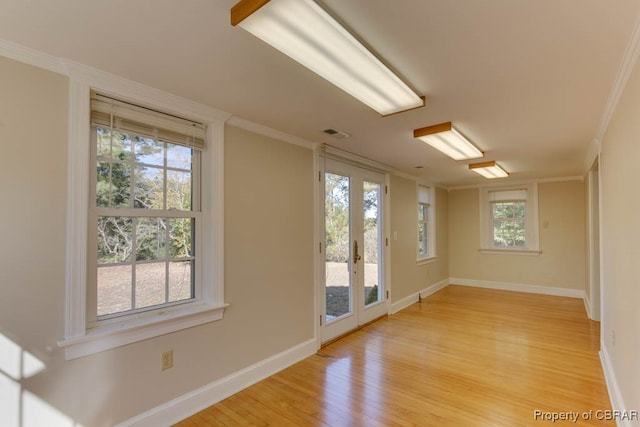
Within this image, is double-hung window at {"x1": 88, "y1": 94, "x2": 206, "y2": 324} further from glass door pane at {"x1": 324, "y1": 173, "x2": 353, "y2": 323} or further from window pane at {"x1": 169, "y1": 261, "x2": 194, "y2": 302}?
glass door pane at {"x1": 324, "y1": 173, "x2": 353, "y2": 323}

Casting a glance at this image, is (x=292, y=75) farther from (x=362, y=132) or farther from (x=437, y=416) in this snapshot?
(x=437, y=416)

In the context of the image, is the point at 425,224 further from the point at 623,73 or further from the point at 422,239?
the point at 623,73

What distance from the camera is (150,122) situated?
7.14 ft

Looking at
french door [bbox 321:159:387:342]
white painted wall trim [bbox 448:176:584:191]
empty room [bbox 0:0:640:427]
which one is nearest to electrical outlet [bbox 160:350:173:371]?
empty room [bbox 0:0:640:427]

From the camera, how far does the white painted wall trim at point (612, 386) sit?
2.04m

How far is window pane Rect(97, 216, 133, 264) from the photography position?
200 centimetres

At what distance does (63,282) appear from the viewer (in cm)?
178

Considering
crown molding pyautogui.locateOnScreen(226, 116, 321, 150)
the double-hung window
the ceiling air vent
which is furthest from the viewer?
the ceiling air vent

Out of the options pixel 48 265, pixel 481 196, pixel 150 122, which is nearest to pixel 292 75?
pixel 150 122

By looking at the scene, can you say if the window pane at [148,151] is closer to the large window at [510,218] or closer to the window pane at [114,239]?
the window pane at [114,239]

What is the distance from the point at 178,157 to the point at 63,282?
1.08 m

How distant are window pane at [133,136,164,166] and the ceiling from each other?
39 centimetres

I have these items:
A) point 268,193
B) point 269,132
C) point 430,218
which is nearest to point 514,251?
point 430,218

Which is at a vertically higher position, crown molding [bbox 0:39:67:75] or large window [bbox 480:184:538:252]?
crown molding [bbox 0:39:67:75]
